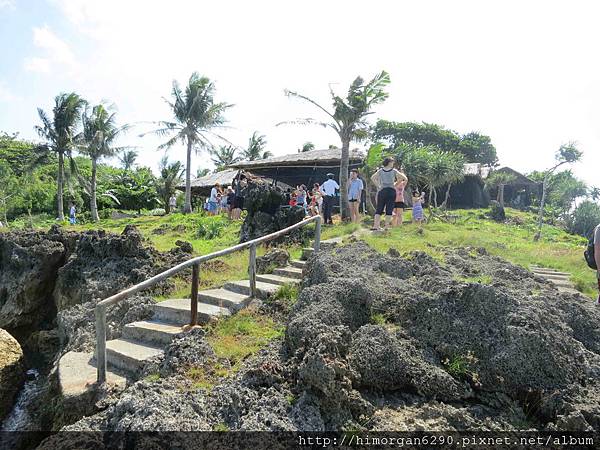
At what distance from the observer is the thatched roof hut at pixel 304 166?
20.0 meters

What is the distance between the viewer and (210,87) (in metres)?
29.3

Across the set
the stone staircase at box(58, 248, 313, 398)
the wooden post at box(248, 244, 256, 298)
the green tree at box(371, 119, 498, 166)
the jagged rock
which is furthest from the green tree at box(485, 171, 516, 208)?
the wooden post at box(248, 244, 256, 298)

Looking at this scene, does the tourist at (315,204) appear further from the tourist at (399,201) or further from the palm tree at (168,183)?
the palm tree at (168,183)

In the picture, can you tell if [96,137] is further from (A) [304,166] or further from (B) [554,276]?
(B) [554,276]

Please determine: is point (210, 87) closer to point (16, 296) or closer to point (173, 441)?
point (16, 296)

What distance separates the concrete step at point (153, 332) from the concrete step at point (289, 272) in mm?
2541

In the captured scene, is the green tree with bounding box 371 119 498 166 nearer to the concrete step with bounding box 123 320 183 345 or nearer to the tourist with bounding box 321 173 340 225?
the tourist with bounding box 321 173 340 225

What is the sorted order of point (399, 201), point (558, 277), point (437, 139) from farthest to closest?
1. point (437, 139)
2. point (399, 201)
3. point (558, 277)

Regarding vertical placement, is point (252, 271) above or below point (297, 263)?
above

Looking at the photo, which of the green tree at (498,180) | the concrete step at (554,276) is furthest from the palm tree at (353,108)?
the green tree at (498,180)

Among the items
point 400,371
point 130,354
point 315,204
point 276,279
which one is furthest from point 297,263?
point 315,204

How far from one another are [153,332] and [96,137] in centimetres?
2993

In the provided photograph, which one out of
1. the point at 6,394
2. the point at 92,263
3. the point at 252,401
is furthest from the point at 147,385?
the point at 92,263

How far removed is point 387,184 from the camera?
963 cm
